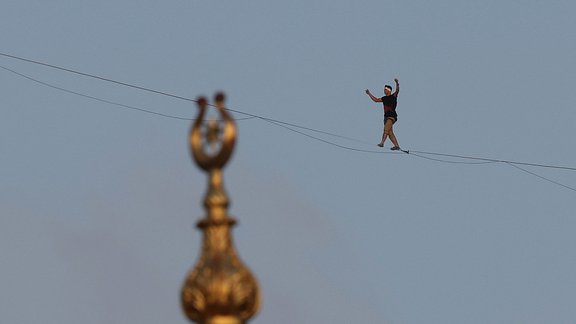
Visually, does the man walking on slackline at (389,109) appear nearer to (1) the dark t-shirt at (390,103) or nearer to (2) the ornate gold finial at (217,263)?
(1) the dark t-shirt at (390,103)

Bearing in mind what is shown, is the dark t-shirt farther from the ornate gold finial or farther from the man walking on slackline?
the ornate gold finial

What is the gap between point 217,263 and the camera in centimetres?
1909

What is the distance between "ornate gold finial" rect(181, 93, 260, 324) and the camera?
62.6 ft

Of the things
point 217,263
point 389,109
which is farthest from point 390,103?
point 217,263

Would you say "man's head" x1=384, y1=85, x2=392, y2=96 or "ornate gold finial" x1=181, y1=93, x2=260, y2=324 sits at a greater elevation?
"man's head" x1=384, y1=85, x2=392, y2=96

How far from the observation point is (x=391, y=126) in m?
56.2

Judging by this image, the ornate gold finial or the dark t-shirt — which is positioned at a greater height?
the dark t-shirt

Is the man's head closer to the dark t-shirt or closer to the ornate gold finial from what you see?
the dark t-shirt

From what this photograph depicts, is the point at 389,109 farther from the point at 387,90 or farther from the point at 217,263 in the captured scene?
the point at 217,263

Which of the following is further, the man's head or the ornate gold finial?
the man's head

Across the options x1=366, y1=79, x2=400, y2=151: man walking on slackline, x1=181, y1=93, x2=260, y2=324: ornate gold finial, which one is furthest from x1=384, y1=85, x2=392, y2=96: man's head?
x1=181, y1=93, x2=260, y2=324: ornate gold finial

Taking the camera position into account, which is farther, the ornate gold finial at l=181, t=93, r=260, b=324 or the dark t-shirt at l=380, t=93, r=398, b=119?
the dark t-shirt at l=380, t=93, r=398, b=119

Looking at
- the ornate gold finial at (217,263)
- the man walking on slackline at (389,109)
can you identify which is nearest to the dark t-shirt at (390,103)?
the man walking on slackline at (389,109)

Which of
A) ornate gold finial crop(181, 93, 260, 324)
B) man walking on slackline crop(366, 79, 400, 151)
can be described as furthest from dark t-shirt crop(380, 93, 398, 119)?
ornate gold finial crop(181, 93, 260, 324)
